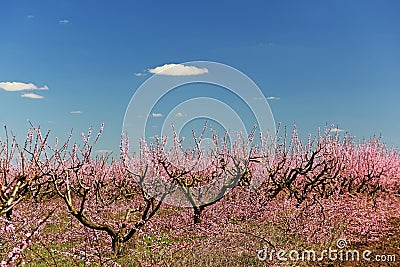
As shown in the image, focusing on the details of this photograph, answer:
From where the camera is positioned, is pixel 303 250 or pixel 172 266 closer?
pixel 172 266

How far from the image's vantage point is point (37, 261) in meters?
8.84

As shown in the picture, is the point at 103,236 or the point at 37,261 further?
the point at 103,236

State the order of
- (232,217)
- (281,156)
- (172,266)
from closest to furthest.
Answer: (172,266)
(232,217)
(281,156)

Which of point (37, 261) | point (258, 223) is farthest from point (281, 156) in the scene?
point (37, 261)

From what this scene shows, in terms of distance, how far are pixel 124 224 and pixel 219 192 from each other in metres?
7.03

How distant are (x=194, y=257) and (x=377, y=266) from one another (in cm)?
393

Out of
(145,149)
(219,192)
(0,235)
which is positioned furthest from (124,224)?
(219,192)

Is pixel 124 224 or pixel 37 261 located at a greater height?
pixel 124 224

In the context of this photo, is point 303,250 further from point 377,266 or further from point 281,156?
point 281,156

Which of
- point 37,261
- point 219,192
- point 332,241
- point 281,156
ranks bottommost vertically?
point 37,261

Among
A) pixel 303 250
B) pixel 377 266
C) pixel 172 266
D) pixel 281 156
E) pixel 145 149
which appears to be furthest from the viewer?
pixel 281 156

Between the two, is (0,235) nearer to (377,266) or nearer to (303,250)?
(303,250)

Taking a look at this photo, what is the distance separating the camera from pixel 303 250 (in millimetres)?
10492

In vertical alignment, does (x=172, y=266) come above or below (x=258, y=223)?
below
